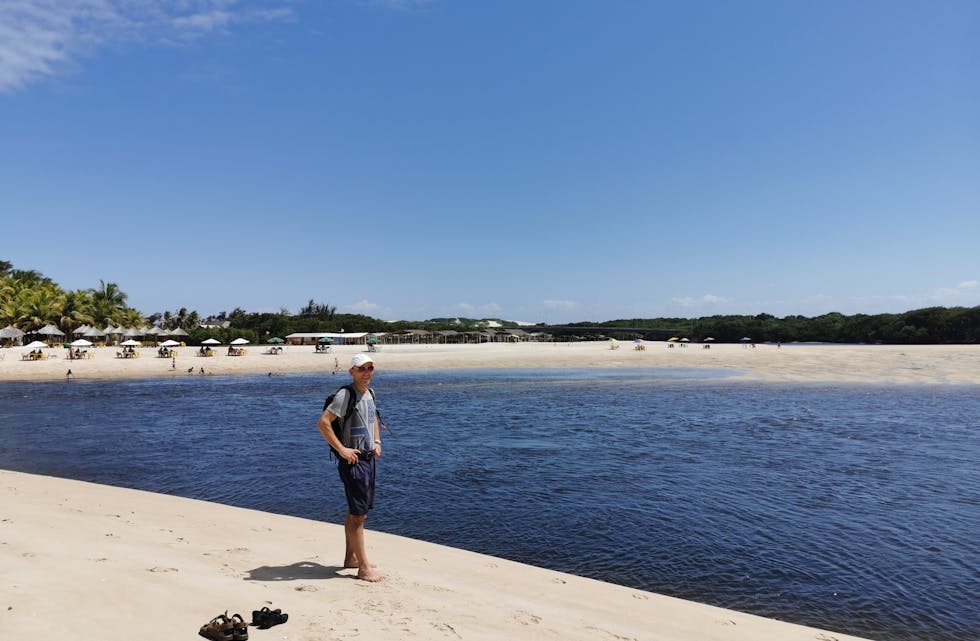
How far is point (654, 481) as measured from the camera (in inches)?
461

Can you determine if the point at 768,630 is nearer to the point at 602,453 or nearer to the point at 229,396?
the point at 602,453

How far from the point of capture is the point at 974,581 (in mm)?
6953

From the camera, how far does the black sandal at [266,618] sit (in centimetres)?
398

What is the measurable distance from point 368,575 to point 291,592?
0.78 m

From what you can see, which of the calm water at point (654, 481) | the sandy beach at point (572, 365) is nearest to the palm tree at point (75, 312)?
the sandy beach at point (572, 365)

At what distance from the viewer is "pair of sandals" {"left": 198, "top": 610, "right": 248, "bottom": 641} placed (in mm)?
3703

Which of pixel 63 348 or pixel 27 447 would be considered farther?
pixel 63 348

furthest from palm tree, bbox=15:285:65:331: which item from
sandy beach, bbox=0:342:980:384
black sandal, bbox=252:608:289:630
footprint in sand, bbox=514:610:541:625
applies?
footprint in sand, bbox=514:610:541:625

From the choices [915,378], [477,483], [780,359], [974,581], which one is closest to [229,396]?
[477,483]

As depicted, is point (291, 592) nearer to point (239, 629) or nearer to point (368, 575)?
point (368, 575)

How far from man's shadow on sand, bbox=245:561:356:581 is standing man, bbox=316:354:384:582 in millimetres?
373

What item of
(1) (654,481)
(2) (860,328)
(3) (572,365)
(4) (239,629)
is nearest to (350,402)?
(4) (239,629)

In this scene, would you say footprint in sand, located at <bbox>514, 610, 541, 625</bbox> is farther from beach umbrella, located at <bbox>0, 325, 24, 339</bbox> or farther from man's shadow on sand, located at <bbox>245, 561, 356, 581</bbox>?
beach umbrella, located at <bbox>0, 325, 24, 339</bbox>

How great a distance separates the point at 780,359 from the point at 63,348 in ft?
265
